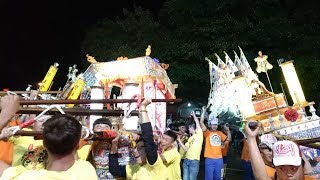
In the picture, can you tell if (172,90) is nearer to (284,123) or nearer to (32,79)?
(284,123)

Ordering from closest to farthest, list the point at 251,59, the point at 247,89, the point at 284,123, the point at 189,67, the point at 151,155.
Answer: the point at 151,155 → the point at 284,123 → the point at 247,89 → the point at 251,59 → the point at 189,67

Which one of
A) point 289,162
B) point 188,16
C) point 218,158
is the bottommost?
point 289,162

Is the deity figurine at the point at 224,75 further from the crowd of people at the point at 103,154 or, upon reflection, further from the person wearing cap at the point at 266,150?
the person wearing cap at the point at 266,150

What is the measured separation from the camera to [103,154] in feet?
13.2

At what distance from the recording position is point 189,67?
18.0 meters

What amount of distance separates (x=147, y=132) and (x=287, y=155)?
1.30 m

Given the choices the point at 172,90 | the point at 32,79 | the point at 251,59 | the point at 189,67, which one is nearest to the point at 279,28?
the point at 251,59

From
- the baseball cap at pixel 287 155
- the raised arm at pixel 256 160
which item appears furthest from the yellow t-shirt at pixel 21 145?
the baseball cap at pixel 287 155

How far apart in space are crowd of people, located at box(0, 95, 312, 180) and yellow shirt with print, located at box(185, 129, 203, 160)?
3037mm

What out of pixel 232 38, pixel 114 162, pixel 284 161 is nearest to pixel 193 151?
pixel 114 162

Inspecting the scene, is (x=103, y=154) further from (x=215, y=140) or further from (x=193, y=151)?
(x=215, y=140)

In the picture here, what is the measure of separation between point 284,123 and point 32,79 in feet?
79.0

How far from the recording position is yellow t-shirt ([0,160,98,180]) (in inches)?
98.4

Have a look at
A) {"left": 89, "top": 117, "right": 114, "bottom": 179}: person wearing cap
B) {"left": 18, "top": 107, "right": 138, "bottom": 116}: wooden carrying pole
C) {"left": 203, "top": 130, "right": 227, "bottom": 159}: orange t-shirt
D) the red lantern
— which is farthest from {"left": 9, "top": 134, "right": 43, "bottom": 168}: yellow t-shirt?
{"left": 203, "top": 130, "right": 227, "bottom": 159}: orange t-shirt
